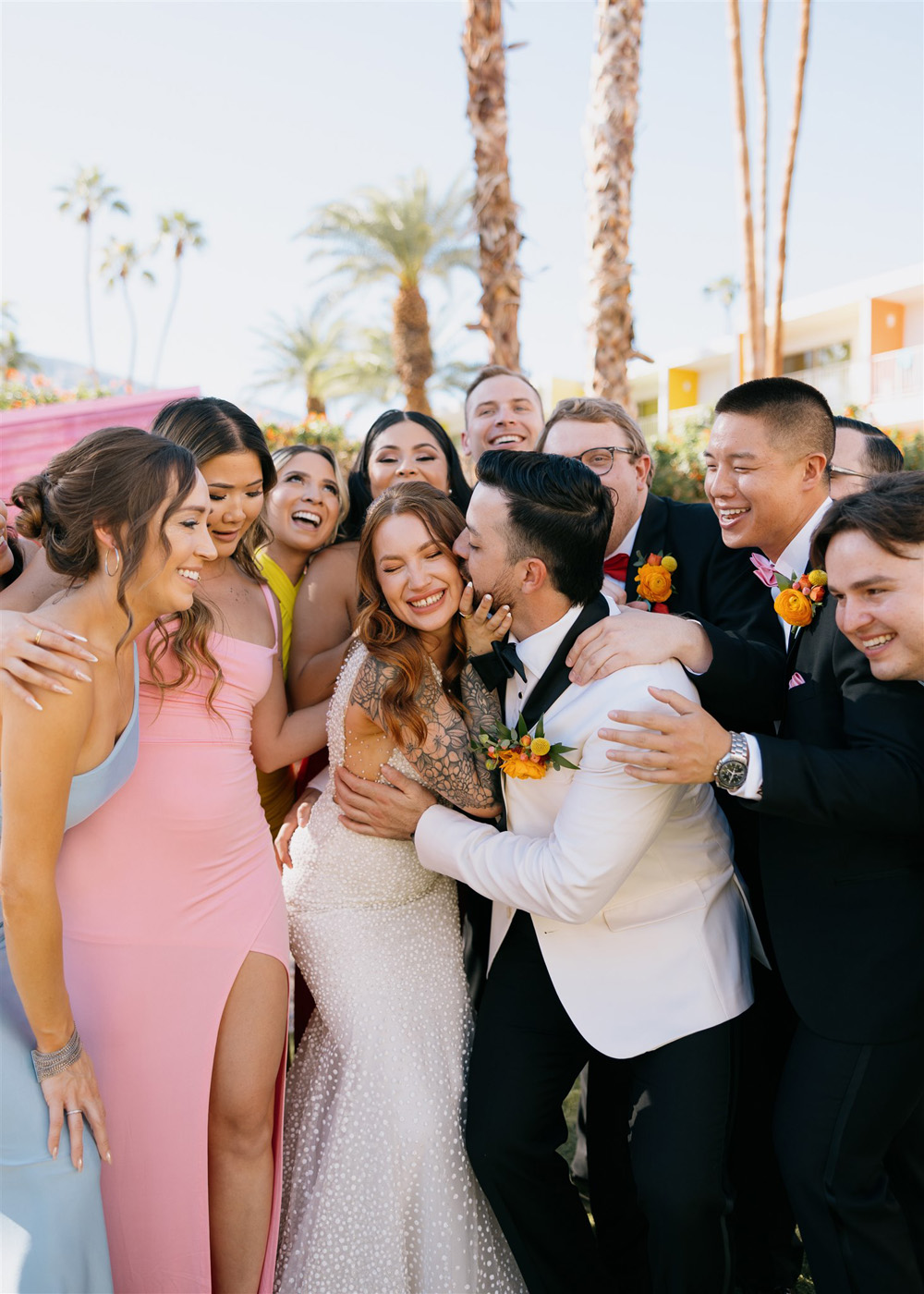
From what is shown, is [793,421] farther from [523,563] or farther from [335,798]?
Result: [335,798]

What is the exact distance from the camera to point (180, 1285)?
304 centimetres

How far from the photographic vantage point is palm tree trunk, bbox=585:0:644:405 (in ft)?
38.8

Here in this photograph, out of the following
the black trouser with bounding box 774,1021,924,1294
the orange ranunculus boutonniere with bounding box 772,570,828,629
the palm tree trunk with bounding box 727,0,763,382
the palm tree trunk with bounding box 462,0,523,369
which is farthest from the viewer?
the palm tree trunk with bounding box 727,0,763,382

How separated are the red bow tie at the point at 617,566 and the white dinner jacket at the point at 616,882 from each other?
1110 mm

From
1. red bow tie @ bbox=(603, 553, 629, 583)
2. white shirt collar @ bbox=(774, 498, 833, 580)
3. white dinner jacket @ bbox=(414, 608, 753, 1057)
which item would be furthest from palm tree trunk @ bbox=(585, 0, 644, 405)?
white dinner jacket @ bbox=(414, 608, 753, 1057)

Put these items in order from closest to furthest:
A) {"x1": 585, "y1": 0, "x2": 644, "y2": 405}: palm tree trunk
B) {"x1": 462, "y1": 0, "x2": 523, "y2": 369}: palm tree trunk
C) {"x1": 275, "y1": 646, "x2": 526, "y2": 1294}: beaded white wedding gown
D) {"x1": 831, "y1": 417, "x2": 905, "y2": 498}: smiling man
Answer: {"x1": 275, "y1": 646, "x2": 526, "y2": 1294}: beaded white wedding gown < {"x1": 831, "y1": 417, "x2": 905, "y2": 498}: smiling man < {"x1": 585, "y1": 0, "x2": 644, "y2": 405}: palm tree trunk < {"x1": 462, "y1": 0, "x2": 523, "y2": 369}: palm tree trunk

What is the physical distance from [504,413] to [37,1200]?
431 cm

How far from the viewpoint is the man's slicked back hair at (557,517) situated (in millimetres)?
3344

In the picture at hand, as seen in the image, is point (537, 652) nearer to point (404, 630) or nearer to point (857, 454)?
point (404, 630)

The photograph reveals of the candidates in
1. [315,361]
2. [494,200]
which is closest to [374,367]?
[315,361]

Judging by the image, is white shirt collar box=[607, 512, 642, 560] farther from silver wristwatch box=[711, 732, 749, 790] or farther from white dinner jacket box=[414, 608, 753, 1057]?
silver wristwatch box=[711, 732, 749, 790]

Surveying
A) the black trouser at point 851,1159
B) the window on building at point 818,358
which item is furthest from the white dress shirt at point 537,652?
the window on building at point 818,358

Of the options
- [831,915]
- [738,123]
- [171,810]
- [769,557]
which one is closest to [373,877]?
[171,810]

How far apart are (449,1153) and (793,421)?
2.84 meters
